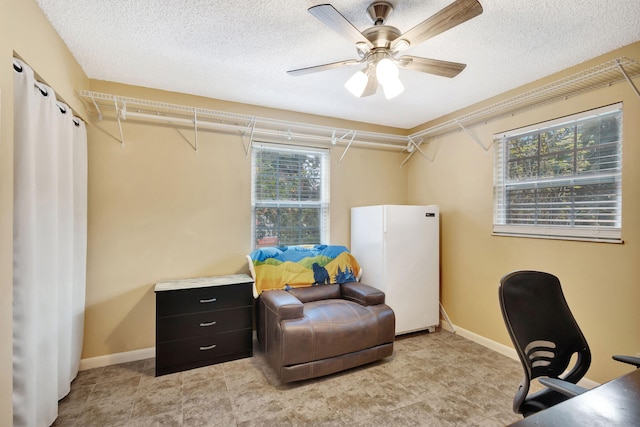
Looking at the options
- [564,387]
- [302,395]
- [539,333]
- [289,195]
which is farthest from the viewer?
[289,195]

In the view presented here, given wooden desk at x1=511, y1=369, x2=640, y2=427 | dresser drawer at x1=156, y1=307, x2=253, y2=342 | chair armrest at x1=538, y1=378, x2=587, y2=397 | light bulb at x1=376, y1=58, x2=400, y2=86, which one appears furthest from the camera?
dresser drawer at x1=156, y1=307, x2=253, y2=342

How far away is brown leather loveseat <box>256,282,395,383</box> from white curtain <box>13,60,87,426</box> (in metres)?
1.44

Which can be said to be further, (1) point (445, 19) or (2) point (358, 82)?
(2) point (358, 82)

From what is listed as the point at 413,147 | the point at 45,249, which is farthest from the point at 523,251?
the point at 45,249

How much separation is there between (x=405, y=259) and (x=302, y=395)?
5.70ft

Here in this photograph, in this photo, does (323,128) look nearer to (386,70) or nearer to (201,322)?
(386,70)

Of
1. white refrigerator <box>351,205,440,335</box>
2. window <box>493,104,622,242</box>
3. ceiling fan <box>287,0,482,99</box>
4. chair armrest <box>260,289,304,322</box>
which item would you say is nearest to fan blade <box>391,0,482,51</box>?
ceiling fan <box>287,0,482,99</box>

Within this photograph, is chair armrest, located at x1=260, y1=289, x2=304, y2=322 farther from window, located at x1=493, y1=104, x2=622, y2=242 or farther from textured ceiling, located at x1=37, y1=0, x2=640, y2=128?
window, located at x1=493, y1=104, x2=622, y2=242

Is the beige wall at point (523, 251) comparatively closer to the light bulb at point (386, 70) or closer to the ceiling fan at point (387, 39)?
the ceiling fan at point (387, 39)

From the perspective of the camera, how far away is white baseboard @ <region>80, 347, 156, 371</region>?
2.59 metres

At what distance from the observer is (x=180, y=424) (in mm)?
1913

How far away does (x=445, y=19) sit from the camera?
1.43 meters

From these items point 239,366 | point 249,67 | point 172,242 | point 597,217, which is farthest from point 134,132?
point 597,217

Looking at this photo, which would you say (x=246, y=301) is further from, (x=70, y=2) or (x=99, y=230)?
(x=70, y=2)
